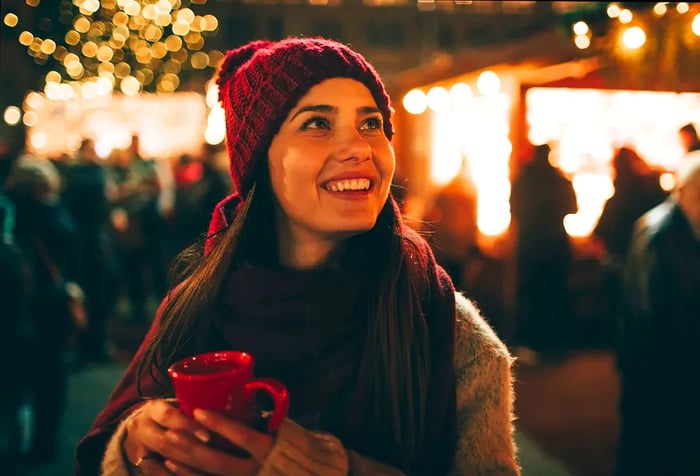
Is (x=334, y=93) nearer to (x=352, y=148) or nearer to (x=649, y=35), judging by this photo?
(x=352, y=148)

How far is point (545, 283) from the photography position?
684 centimetres

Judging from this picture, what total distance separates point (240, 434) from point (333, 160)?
0.67 meters

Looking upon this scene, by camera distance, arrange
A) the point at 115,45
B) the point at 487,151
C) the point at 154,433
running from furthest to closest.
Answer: the point at 115,45 → the point at 487,151 → the point at 154,433

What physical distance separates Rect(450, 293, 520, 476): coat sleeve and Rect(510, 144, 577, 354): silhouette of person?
207 inches

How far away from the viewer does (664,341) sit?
11.5 feet

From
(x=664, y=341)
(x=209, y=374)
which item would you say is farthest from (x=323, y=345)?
(x=664, y=341)

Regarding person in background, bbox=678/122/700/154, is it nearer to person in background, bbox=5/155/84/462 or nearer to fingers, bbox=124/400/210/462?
person in background, bbox=5/155/84/462

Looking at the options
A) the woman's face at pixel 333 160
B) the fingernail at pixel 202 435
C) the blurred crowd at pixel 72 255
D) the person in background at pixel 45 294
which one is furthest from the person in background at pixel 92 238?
the fingernail at pixel 202 435

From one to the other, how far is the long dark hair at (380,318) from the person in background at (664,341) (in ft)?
7.99

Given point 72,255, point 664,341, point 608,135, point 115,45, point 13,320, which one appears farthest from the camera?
point 115,45

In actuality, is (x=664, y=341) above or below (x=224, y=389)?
below

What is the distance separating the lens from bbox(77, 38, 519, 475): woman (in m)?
1.49

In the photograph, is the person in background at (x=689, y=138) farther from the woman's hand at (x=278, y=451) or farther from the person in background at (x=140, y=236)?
the person in background at (x=140, y=236)

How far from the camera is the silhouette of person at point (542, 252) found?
6.59 meters
